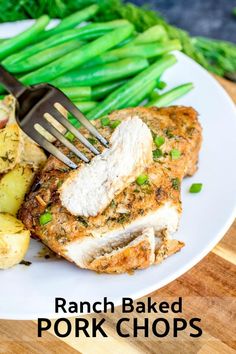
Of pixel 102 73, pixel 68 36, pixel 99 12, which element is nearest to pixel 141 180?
pixel 102 73

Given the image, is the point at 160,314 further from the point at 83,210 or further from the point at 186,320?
the point at 83,210

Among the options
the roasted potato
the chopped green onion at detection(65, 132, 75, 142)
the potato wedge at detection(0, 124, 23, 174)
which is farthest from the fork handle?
the chopped green onion at detection(65, 132, 75, 142)

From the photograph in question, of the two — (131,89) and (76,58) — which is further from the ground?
(76,58)

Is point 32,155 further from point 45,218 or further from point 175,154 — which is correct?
point 175,154

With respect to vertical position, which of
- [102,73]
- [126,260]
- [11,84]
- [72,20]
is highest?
[11,84]

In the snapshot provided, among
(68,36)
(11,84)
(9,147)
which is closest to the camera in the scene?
(11,84)

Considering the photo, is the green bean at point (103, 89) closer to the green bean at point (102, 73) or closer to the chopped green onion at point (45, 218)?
the green bean at point (102, 73)

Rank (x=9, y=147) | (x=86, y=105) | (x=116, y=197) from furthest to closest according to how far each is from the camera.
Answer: (x=86, y=105)
(x=9, y=147)
(x=116, y=197)
